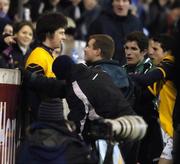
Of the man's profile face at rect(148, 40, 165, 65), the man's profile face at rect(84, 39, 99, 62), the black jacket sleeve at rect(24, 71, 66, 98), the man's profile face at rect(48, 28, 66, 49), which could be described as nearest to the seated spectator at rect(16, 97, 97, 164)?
the black jacket sleeve at rect(24, 71, 66, 98)

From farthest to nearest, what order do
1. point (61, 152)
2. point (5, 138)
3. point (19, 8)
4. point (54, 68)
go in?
point (19, 8) < point (5, 138) < point (54, 68) < point (61, 152)

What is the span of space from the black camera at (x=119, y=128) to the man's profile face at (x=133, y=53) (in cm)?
313

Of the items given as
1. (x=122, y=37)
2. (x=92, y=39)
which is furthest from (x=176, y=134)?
(x=122, y=37)

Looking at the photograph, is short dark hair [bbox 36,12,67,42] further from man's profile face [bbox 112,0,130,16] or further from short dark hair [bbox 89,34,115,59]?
man's profile face [bbox 112,0,130,16]

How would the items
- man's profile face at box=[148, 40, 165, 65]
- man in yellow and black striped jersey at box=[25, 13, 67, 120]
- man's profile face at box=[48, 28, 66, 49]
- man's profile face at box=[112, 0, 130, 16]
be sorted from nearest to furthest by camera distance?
1. man in yellow and black striped jersey at box=[25, 13, 67, 120]
2. man's profile face at box=[48, 28, 66, 49]
3. man's profile face at box=[148, 40, 165, 65]
4. man's profile face at box=[112, 0, 130, 16]

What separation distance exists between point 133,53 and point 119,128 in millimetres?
3516

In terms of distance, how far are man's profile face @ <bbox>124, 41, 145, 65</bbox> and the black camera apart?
3.13 metres

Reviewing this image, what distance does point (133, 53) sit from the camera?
34.3 feet

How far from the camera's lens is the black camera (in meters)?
7.04

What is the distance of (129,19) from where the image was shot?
13.2 meters

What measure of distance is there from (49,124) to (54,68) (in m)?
0.81

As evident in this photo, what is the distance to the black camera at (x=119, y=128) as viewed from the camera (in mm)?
7035

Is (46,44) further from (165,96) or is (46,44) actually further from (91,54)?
(165,96)

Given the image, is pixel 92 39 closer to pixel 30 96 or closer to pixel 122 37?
pixel 30 96
